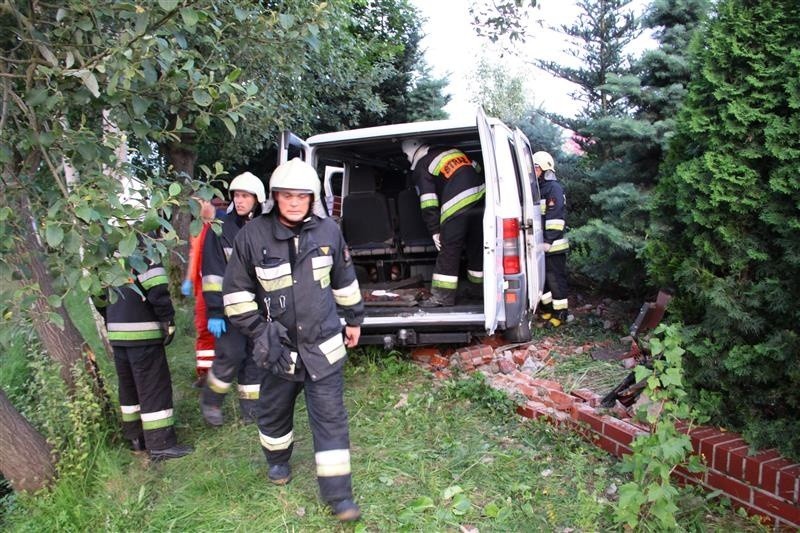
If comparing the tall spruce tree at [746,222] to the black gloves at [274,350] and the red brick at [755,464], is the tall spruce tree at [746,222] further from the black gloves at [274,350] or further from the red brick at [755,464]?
the black gloves at [274,350]

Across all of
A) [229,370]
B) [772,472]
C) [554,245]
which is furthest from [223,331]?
[554,245]

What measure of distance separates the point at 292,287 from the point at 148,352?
4.66ft

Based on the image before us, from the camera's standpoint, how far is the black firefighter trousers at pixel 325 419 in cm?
303

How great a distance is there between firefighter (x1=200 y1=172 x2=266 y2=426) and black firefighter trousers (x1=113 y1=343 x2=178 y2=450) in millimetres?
348

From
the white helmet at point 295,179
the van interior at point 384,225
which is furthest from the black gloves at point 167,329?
the van interior at point 384,225

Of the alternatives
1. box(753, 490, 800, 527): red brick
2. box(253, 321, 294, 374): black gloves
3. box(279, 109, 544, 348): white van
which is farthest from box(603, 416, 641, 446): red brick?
box(253, 321, 294, 374): black gloves

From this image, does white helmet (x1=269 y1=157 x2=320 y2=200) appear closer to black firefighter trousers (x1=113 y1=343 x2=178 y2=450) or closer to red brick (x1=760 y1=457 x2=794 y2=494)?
black firefighter trousers (x1=113 y1=343 x2=178 y2=450)

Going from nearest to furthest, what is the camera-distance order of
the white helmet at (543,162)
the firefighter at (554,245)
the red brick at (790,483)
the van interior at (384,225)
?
the red brick at (790,483)
the van interior at (384,225)
the firefighter at (554,245)
the white helmet at (543,162)

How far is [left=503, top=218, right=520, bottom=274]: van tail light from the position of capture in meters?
4.66

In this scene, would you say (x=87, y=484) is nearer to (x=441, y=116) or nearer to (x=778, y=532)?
(x=778, y=532)

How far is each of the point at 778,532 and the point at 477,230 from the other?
137 inches

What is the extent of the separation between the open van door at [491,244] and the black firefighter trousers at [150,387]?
233cm

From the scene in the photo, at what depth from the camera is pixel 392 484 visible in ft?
11.0

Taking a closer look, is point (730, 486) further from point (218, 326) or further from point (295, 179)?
point (218, 326)
